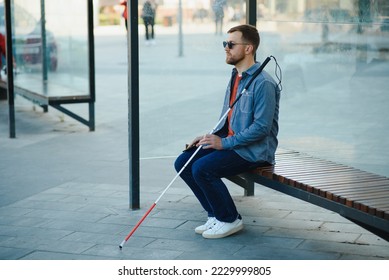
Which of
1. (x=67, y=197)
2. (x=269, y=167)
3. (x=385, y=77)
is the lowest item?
(x=67, y=197)

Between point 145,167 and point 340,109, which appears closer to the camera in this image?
point 340,109

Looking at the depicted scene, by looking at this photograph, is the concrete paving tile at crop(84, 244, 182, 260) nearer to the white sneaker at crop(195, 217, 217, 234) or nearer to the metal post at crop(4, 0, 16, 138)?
the white sneaker at crop(195, 217, 217, 234)

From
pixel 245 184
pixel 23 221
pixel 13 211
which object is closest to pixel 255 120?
pixel 245 184

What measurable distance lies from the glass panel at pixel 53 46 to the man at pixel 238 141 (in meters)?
5.63

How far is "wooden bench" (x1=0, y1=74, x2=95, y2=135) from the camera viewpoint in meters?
10.8

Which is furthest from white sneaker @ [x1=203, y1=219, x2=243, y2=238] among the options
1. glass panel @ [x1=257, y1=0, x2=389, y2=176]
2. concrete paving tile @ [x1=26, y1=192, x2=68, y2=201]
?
concrete paving tile @ [x1=26, y1=192, x2=68, y2=201]

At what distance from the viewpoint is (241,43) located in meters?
5.72

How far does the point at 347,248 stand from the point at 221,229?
91 centimetres

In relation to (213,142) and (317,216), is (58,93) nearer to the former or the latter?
(317,216)

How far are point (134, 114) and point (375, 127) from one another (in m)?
2.17

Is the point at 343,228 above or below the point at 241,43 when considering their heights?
below
